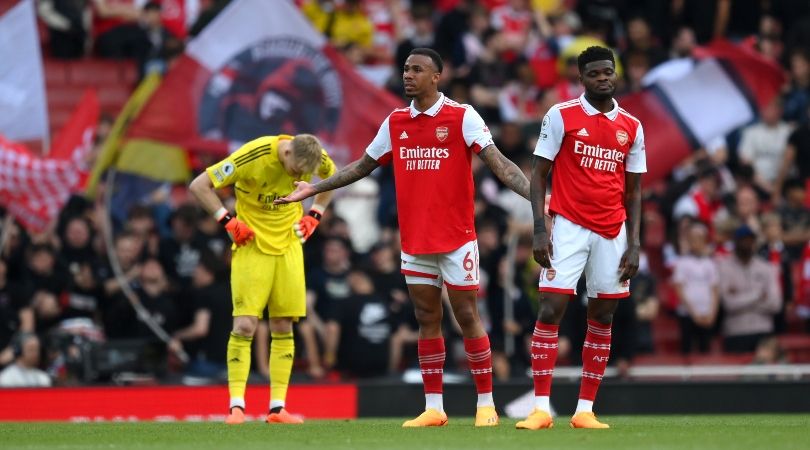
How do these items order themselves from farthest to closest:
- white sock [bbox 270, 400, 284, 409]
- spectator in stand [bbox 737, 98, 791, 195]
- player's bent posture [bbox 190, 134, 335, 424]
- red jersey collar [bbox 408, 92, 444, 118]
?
spectator in stand [bbox 737, 98, 791, 195] < white sock [bbox 270, 400, 284, 409] < player's bent posture [bbox 190, 134, 335, 424] < red jersey collar [bbox 408, 92, 444, 118]

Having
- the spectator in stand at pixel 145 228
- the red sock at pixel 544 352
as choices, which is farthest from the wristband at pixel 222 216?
the spectator in stand at pixel 145 228

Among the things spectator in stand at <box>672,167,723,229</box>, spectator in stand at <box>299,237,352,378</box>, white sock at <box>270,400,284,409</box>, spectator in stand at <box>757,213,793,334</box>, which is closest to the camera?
white sock at <box>270,400,284,409</box>

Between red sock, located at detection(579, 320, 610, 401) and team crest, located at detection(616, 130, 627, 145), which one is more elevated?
team crest, located at detection(616, 130, 627, 145)

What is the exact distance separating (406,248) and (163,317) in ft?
24.9

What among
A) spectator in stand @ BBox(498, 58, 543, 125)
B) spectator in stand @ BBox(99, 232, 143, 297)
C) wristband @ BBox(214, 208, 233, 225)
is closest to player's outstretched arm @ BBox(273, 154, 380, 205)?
wristband @ BBox(214, 208, 233, 225)

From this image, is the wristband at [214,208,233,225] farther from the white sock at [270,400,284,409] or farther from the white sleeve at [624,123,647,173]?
the white sleeve at [624,123,647,173]

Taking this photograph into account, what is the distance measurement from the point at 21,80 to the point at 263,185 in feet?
23.9

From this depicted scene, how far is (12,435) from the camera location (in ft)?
42.8

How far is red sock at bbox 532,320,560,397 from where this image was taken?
1234cm

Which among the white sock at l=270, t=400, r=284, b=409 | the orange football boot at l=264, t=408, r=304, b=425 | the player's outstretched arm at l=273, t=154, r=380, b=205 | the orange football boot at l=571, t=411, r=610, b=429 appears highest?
the player's outstretched arm at l=273, t=154, r=380, b=205

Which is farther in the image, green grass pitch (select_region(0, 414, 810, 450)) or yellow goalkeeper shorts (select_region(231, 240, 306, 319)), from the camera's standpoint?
yellow goalkeeper shorts (select_region(231, 240, 306, 319))

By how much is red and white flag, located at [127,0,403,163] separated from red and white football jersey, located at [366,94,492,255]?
8478mm

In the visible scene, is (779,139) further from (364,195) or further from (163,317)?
(163,317)

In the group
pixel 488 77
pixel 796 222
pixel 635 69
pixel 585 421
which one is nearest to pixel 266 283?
pixel 585 421
